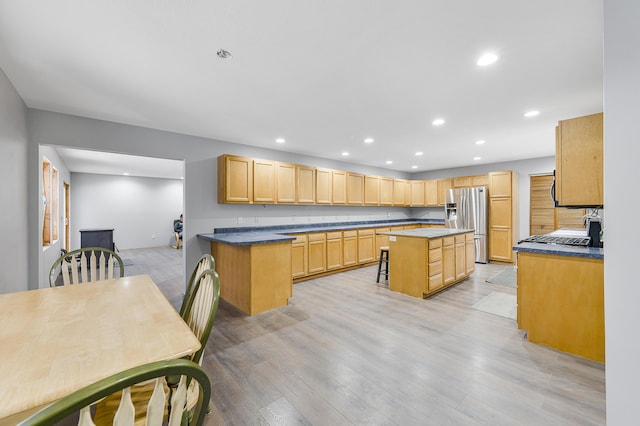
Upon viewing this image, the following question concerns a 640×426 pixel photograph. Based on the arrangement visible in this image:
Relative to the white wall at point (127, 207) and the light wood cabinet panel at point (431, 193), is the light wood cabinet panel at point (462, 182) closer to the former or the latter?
the light wood cabinet panel at point (431, 193)

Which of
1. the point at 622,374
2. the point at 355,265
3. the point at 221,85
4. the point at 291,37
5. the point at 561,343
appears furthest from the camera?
the point at 355,265

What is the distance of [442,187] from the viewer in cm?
714

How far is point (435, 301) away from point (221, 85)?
3.64m

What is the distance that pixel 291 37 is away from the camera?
1.82m

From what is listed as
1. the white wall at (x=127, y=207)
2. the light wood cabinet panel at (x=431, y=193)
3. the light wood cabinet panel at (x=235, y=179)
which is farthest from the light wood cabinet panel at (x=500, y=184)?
the white wall at (x=127, y=207)

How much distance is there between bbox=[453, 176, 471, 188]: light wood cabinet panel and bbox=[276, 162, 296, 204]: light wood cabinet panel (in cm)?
444

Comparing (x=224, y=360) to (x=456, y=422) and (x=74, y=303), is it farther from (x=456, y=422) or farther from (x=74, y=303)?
(x=456, y=422)

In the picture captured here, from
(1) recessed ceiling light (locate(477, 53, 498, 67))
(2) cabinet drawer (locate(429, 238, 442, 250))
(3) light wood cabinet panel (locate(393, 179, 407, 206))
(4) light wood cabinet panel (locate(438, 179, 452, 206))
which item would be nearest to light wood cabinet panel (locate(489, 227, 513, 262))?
(4) light wood cabinet panel (locate(438, 179, 452, 206))

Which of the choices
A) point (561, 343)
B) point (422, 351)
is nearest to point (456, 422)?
point (422, 351)

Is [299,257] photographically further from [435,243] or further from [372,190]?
[372,190]

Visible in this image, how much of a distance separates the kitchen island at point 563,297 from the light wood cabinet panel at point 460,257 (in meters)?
1.78

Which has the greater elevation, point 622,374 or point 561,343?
point 622,374

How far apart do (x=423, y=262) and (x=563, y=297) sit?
5.13ft

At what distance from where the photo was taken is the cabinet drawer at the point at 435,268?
3.74 m
